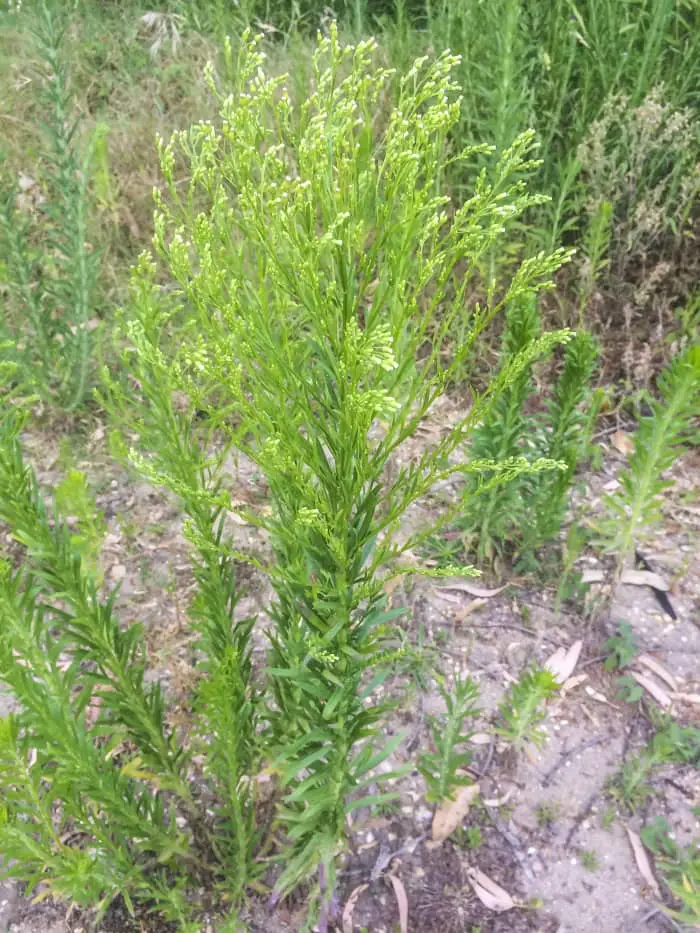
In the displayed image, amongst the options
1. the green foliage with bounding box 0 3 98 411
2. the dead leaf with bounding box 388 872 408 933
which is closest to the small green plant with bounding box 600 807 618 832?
the dead leaf with bounding box 388 872 408 933

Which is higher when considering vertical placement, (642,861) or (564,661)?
(564,661)

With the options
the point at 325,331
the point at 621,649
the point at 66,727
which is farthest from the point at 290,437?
the point at 621,649

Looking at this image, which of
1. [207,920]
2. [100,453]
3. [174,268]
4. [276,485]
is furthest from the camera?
[100,453]

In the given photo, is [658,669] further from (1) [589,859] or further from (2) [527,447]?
(2) [527,447]

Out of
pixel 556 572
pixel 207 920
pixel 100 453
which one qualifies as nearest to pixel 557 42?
pixel 556 572

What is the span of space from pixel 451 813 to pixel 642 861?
620 millimetres

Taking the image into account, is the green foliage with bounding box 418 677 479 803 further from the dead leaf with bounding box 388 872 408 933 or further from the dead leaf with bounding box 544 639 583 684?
the dead leaf with bounding box 544 639 583 684

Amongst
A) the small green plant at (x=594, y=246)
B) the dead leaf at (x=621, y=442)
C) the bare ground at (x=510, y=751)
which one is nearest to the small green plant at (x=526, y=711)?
the bare ground at (x=510, y=751)

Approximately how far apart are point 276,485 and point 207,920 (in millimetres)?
1515

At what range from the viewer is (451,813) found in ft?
7.94

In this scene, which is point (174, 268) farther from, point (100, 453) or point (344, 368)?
point (100, 453)

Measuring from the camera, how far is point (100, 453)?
3654 mm

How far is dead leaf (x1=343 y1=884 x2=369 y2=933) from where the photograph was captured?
2199 millimetres

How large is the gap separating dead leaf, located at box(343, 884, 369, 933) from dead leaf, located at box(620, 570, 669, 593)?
162 centimetres
